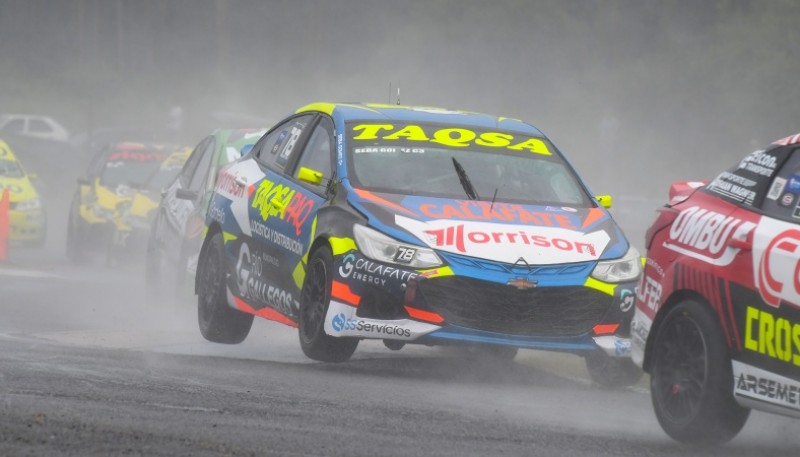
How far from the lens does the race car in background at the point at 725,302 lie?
6.34 metres

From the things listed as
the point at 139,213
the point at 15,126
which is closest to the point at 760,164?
the point at 139,213

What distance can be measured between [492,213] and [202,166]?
583 cm

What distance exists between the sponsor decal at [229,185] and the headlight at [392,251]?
2.28 meters

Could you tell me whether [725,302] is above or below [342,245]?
above

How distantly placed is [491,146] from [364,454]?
428cm

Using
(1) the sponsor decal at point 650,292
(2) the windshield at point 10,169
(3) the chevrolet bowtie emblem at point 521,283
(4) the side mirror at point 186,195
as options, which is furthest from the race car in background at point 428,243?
(2) the windshield at point 10,169

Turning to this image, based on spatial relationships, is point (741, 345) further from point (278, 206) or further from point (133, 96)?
point (133, 96)

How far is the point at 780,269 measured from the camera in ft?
20.9

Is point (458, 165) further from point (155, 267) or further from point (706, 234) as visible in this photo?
point (155, 267)

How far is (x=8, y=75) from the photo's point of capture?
186 feet

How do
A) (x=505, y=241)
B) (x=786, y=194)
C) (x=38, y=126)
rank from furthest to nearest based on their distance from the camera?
(x=38, y=126) < (x=505, y=241) < (x=786, y=194)

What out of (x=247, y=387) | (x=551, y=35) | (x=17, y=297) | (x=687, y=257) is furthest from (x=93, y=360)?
(x=551, y=35)

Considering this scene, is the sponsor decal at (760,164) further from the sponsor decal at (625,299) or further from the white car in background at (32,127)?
the white car in background at (32,127)

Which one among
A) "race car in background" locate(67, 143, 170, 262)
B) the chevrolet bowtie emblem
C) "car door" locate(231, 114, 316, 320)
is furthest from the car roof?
"race car in background" locate(67, 143, 170, 262)
